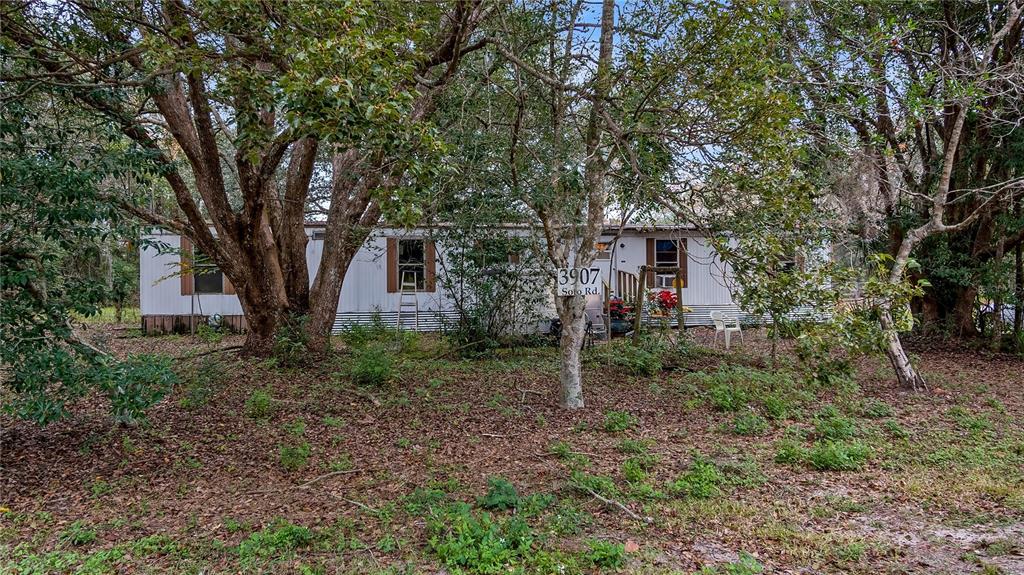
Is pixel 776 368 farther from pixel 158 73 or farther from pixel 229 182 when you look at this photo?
pixel 229 182

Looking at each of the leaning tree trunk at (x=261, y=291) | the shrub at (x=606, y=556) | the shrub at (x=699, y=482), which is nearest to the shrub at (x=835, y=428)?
the shrub at (x=699, y=482)

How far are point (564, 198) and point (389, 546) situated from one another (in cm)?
400

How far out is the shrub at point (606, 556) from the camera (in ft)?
10.4

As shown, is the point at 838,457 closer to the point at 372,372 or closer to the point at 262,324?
the point at 372,372

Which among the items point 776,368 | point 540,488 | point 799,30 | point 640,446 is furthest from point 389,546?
point 799,30

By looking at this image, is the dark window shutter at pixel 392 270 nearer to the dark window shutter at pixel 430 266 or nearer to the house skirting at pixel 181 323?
the dark window shutter at pixel 430 266

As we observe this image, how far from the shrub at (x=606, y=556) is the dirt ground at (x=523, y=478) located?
15mm

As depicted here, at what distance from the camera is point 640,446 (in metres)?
5.28

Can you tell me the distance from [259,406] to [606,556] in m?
4.53

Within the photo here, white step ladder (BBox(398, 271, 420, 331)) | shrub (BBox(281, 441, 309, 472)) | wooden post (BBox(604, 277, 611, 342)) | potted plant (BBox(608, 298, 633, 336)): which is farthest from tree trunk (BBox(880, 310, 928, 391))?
white step ladder (BBox(398, 271, 420, 331))

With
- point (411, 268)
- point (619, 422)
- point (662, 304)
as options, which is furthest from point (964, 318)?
point (411, 268)

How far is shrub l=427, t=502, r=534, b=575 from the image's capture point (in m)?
3.18

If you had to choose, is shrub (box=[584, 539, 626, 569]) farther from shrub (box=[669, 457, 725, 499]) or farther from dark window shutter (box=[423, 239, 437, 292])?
dark window shutter (box=[423, 239, 437, 292])

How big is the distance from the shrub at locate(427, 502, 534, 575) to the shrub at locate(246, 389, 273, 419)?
3.37 m
